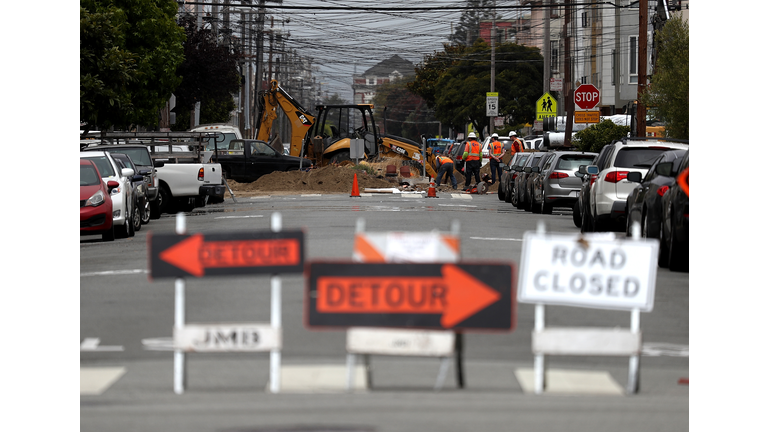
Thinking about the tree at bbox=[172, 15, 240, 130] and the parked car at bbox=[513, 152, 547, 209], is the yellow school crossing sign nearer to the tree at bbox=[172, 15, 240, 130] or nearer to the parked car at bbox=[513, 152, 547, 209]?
the tree at bbox=[172, 15, 240, 130]

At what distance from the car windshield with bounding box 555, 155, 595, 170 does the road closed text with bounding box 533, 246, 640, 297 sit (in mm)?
18195

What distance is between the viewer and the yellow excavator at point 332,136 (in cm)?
4347

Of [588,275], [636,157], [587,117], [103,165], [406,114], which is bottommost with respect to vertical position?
[588,275]

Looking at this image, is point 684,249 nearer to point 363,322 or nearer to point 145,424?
point 363,322

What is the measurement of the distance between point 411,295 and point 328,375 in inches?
40.1

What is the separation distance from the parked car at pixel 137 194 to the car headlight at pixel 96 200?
1.70 m

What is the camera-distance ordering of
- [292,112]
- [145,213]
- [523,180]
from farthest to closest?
[292,112] → [523,180] → [145,213]

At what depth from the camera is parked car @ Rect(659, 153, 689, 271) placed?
13086 mm

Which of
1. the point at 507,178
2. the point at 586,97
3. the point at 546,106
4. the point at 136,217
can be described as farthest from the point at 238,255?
the point at 546,106

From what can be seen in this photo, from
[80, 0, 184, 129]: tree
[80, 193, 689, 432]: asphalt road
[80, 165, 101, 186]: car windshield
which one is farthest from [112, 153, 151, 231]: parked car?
[80, 193, 689, 432]: asphalt road

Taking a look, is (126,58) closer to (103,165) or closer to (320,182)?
(103,165)

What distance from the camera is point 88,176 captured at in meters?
18.5

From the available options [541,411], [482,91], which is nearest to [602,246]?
[541,411]

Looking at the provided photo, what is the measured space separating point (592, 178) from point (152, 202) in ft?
32.5
